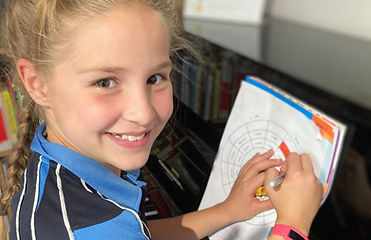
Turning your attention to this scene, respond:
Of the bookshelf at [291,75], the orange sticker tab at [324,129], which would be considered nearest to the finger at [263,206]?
the bookshelf at [291,75]

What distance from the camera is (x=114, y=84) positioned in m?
0.65

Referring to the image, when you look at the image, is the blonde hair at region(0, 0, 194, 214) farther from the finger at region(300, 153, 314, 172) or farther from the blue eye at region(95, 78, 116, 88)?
the finger at region(300, 153, 314, 172)

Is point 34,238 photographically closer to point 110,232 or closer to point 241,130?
point 110,232

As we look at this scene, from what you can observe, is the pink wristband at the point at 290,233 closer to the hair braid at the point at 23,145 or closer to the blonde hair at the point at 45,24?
the blonde hair at the point at 45,24

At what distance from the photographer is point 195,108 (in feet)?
3.18

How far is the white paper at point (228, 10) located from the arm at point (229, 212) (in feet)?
2.20

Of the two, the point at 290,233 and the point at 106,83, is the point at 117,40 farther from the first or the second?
the point at 290,233

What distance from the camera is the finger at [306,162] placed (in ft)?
2.28

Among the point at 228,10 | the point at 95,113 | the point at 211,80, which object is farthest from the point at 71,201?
the point at 228,10

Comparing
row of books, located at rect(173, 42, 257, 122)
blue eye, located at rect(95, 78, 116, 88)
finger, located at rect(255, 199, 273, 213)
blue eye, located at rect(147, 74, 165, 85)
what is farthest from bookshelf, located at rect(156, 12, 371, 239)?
blue eye, located at rect(95, 78, 116, 88)

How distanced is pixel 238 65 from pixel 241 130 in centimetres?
15

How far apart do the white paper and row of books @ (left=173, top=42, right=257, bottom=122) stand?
43 centimetres

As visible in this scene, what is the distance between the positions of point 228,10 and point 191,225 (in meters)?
0.81

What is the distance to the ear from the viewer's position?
0.72 meters
